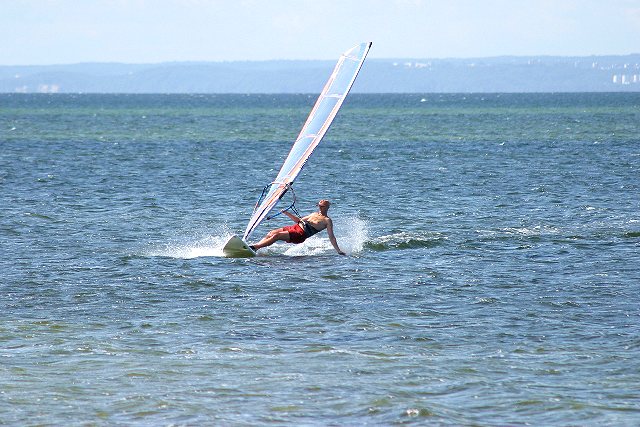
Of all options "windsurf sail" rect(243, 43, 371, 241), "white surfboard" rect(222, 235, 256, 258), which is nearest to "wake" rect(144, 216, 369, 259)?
"white surfboard" rect(222, 235, 256, 258)

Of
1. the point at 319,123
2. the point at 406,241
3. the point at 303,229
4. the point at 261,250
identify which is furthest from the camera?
the point at 406,241

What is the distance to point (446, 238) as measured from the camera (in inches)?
932

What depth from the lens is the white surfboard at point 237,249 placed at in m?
21.2

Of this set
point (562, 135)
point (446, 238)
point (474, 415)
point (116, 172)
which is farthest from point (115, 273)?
point (562, 135)

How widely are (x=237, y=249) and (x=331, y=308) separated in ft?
17.3

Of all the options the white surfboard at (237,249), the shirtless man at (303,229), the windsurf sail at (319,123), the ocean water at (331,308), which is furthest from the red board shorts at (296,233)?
the white surfboard at (237,249)

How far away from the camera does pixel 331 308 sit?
16.3 m

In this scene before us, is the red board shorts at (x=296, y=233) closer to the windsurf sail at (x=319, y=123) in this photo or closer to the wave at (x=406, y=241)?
the windsurf sail at (x=319, y=123)

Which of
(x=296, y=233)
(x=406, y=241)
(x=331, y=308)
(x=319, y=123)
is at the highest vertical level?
(x=319, y=123)

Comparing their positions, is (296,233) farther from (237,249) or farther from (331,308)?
(331,308)

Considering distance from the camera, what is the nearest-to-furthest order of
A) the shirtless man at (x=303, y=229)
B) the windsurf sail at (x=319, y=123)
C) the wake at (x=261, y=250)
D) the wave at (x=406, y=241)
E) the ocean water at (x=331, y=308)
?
the ocean water at (x=331, y=308), the shirtless man at (x=303, y=229), the windsurf sail at (x=319, y=123), the wake at (x=261, y=250), the wave at (x=406, y=241)

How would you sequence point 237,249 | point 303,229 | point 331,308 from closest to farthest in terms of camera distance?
point 331,308 < point 303,229 < point 237,249

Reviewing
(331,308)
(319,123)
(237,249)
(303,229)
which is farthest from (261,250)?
(331,308)

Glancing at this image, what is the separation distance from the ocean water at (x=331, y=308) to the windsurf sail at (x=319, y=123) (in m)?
1.03
